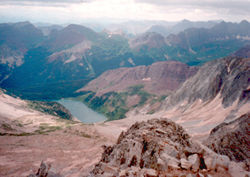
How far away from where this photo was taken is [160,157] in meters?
21.4

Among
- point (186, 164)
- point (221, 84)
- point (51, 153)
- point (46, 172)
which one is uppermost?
point (221, 84)

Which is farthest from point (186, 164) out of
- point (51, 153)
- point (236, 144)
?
point (51, 153)

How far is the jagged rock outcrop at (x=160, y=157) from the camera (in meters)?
19.0

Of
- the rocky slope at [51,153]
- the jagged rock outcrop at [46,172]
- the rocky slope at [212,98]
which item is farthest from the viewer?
the rocky slope at [212,98]

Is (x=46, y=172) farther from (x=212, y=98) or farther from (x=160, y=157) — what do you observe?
(x=212, y=98)

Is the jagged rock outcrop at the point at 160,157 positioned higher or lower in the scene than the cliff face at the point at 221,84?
lower

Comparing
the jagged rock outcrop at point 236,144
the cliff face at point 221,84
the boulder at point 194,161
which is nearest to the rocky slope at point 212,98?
the cliff face at point 221,84

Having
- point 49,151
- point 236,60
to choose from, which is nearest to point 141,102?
point 236,60

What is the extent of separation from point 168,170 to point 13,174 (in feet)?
82.9

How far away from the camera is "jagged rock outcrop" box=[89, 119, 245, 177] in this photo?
19031mm

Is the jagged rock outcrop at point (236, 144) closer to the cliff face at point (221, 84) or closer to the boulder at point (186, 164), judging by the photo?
the boulder at point (186, 164)

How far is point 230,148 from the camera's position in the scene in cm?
3253

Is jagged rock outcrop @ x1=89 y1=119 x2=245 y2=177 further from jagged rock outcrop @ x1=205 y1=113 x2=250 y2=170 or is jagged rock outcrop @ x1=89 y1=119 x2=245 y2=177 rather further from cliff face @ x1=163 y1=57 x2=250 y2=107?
cliff face @ x1=163 y1=57 x2=250 y2=107

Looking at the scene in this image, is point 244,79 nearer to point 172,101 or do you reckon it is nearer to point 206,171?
point 172,101
